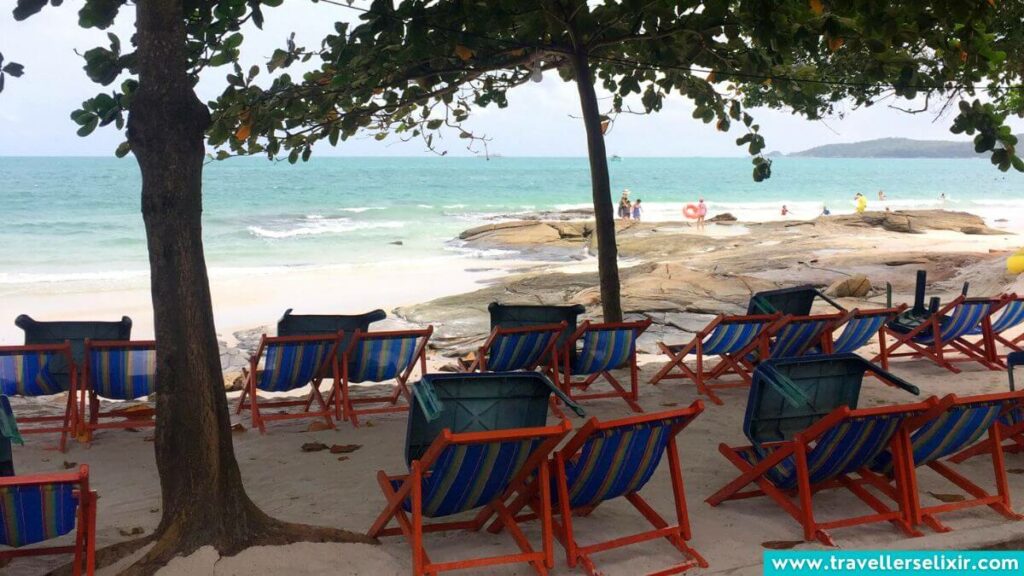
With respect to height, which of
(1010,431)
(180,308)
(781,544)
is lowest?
(781,544)

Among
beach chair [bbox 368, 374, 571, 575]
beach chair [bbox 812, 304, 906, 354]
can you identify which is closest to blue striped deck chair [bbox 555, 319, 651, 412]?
beach chair [bbox 812, 304, 906, 354]

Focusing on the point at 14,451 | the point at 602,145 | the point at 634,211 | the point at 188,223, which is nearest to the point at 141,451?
the point at 14,451

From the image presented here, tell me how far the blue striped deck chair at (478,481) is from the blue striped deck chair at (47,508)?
1118mm

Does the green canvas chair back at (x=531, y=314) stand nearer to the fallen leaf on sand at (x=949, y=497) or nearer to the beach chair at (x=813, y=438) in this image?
the beach chair at (x=813, y=438)

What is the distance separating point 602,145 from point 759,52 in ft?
5.51

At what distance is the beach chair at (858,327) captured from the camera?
702 cm

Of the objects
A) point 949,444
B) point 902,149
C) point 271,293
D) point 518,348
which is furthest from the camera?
point 902,149

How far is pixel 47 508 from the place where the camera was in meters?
3.15

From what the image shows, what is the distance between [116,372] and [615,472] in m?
3.64

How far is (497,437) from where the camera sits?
345 cm

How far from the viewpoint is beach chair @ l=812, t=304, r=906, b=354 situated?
7.02 meters

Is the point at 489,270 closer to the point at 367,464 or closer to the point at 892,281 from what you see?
the point at 892,281

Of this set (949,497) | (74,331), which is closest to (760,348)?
(949,497)

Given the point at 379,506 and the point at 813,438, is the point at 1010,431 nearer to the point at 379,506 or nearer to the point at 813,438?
the point at 813,438
